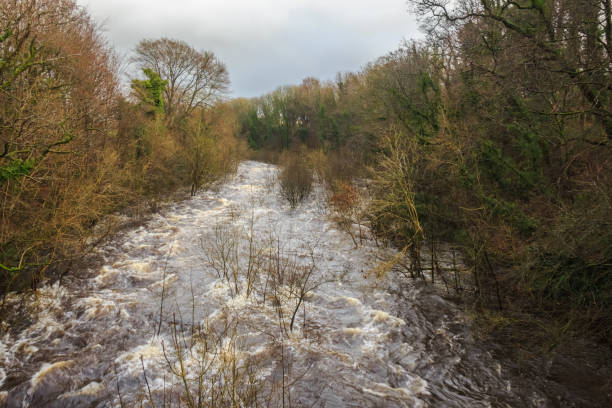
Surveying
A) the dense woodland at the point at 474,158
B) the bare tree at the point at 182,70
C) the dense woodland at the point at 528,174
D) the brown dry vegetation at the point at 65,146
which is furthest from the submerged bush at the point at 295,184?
the bare tree at the point at 182,70

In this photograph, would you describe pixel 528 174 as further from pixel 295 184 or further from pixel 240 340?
pixel 295 184

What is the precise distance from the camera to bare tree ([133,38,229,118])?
84.7ft

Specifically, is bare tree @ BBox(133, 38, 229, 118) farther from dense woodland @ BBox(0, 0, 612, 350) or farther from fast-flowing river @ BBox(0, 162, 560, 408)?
fast-flowing river @ BBox(0, 162, 560, 408)

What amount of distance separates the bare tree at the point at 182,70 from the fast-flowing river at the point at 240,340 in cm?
1775

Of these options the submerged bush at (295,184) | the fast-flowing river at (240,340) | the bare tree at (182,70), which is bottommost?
the fast-flowing river at (240,340)

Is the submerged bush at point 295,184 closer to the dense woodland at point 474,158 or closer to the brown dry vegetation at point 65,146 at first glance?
the brown dry vegetation at point 65,146

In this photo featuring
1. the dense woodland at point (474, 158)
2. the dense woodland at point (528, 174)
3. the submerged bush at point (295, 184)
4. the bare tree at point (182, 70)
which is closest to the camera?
the dense woodland at point (528, 174)

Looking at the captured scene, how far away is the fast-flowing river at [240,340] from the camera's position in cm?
495

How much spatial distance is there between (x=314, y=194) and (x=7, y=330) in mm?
14046

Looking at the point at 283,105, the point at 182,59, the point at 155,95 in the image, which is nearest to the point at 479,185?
the point at 155,95

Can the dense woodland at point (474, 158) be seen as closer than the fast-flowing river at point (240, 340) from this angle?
No

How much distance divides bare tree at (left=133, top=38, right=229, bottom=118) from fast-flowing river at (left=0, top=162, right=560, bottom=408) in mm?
17755

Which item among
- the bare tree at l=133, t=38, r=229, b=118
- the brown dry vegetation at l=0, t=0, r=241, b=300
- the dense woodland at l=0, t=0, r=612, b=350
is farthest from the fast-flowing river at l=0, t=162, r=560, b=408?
the bare tree at l=133, t=38, r=229, b=118

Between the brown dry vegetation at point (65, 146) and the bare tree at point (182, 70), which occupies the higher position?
the bare tree at point (182, 70)
